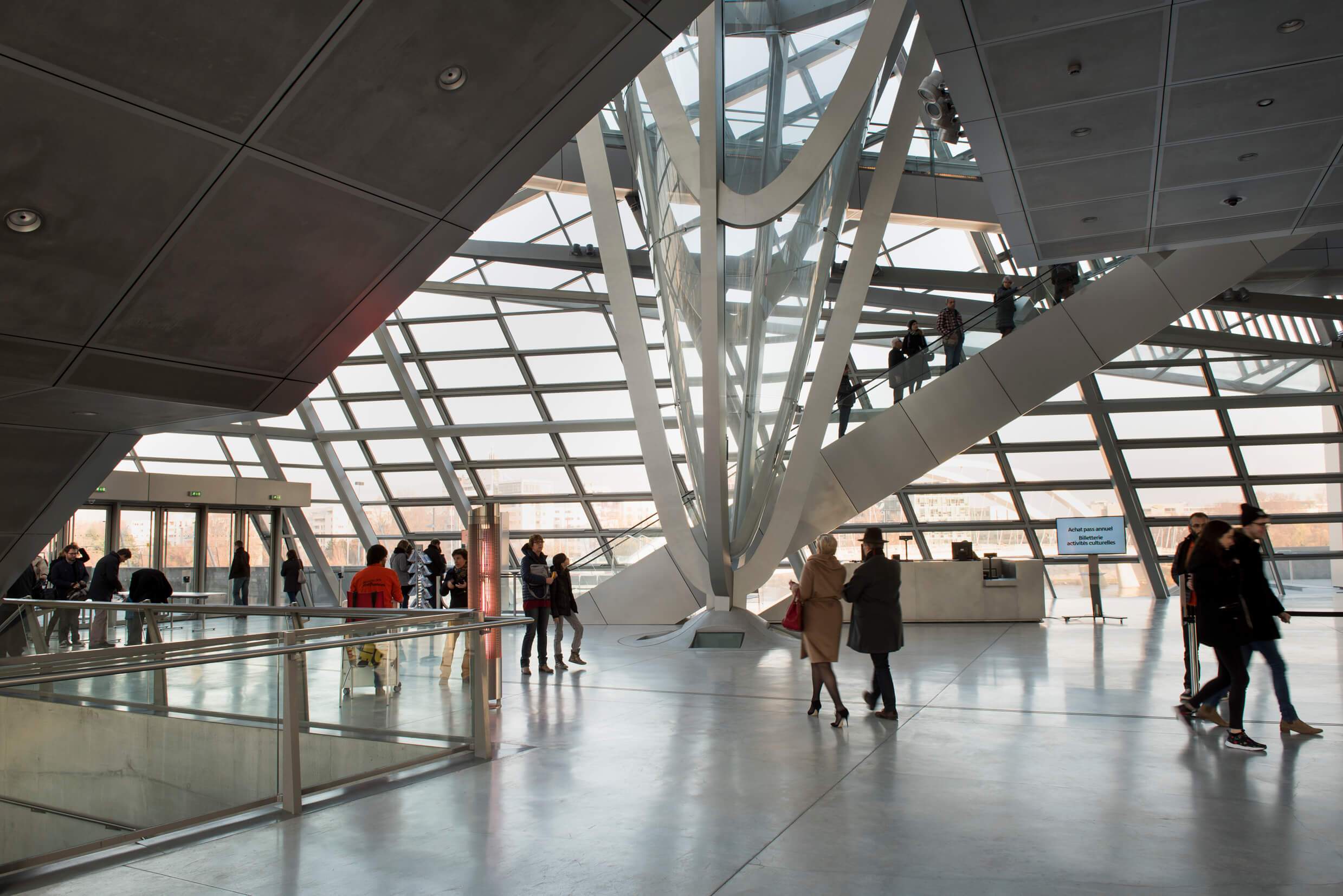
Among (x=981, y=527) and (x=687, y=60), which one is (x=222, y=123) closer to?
(x=687, y=60)

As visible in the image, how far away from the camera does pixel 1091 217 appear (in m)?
10.5

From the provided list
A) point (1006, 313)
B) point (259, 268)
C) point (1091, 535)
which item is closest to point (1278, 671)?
point (259, 268)

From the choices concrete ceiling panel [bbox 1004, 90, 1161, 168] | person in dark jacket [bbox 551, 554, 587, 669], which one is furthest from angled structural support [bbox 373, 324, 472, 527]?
concrete ceiling panel [bbox 1004, 90, 1161, 168]

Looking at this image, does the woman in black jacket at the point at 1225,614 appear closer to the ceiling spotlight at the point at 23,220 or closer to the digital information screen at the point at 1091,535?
the ceiling spotlight at the point at 23,220

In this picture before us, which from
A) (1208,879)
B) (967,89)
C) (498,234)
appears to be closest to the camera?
(1208,879)

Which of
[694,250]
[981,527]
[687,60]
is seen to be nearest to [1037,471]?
[981,527]

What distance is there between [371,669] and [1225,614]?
702cm

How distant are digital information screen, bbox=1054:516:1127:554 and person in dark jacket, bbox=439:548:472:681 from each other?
1358 centimetres

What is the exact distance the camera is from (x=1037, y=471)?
94.4 ft

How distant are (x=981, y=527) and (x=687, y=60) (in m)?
18.0

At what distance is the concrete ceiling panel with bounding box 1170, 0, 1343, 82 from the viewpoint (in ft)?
21.5

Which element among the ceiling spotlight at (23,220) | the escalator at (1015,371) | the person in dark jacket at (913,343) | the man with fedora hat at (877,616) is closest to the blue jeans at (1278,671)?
the man with fedora hat at (877,616)

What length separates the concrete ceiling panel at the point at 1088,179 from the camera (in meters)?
9.04

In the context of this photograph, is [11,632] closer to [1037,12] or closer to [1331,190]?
[1037,12]
